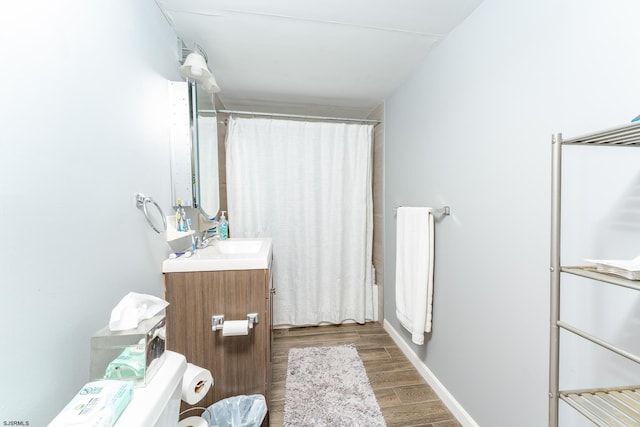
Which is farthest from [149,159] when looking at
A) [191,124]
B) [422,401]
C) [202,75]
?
[422,401]

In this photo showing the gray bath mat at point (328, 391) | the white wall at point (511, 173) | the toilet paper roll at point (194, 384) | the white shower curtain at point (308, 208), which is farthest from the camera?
the white shower curtain at point (308, 208)

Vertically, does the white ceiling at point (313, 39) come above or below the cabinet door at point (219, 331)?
above

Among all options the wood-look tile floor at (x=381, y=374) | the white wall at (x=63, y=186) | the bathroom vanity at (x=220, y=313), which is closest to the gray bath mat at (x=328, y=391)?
the wood-look tile floor at (x=381, y=374)

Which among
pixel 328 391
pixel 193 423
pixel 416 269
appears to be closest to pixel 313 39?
pixel 416 269

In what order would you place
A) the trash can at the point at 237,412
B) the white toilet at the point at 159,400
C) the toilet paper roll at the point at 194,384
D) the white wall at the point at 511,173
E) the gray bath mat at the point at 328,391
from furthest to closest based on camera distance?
the gray bath mat at the point at 328,391 → the trash can at the point at 237,412 → the toilet paper roll at the point at 194,384 → the white wall at the point at 511,173 → the white toilet at the point at 159,400

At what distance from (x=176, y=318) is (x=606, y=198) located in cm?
181

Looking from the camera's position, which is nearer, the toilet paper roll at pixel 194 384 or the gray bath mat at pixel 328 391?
the toilet paper roll at pixel 194 384

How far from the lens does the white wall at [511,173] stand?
76 centimetres

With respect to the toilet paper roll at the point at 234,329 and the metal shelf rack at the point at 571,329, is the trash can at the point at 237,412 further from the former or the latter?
the metal shelf rack at the point at 571,329

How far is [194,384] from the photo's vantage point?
928 mm

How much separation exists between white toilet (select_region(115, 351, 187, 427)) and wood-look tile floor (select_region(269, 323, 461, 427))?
882mm

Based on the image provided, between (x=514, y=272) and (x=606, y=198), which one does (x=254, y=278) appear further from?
(x=606, y=198)

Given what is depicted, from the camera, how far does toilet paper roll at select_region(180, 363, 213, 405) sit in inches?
35.7

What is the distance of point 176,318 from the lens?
128 centimetres
